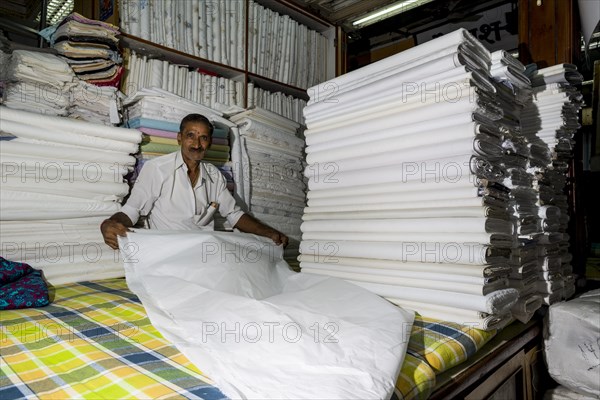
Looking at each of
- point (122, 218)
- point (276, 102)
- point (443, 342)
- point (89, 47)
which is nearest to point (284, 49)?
point (276, 102)

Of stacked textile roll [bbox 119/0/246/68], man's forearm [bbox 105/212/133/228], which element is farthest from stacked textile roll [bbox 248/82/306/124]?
man's forearm [bbox 105/212/133/228]

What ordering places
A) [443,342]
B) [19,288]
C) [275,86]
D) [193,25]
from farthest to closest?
[275,86]
[193,25]
[19,288]
[443,342]

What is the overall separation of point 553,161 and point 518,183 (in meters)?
0.52

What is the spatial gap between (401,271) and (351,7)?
280 cm

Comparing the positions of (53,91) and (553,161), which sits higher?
(53,91)

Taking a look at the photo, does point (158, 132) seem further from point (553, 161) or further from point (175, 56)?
point (553, 161)

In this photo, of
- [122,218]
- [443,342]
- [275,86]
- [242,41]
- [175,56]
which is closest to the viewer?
[443,342]

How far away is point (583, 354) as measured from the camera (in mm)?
1297

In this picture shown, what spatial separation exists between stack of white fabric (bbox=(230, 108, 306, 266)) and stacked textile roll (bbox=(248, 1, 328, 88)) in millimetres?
602

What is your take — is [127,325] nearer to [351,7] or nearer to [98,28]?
[98,28]

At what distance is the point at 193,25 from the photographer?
2715 millimetres

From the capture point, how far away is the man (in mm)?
2082

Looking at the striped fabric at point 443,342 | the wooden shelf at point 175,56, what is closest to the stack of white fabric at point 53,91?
the wooden shelf at point 175,56

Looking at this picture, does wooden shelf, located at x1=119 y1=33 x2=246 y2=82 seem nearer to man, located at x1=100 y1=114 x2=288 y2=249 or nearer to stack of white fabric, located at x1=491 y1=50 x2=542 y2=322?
man, located at x1=100 y1=114 x2=288 y2=249
